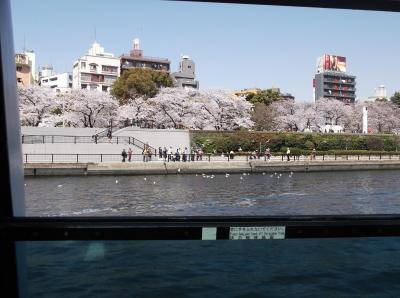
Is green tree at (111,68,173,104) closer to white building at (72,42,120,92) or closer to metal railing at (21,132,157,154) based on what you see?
metal railing at (21,132,157,154)

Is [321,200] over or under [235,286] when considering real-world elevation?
under

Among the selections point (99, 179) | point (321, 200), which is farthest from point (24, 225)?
point (99, 179)

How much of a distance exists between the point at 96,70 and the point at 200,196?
145 ft

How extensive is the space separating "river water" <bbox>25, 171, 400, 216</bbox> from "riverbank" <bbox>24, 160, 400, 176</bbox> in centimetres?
135

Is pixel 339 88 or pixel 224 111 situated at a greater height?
pixel 339 88

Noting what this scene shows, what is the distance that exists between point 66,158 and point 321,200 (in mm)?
16120

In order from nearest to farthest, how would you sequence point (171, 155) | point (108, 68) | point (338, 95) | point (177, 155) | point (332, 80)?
point (177, 155), point (171, 155), point (108, 68), point (338, 95), point (332, 80)

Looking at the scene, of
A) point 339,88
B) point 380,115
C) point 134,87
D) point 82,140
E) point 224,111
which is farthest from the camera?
point 339,88

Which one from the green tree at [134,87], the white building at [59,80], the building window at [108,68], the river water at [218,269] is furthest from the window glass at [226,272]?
the white building at [59,80]

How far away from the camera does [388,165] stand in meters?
32.2

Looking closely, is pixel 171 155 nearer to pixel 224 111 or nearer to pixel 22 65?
pixel 224 111

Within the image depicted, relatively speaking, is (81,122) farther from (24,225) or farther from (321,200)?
(24,225)

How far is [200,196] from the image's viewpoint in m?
17.8

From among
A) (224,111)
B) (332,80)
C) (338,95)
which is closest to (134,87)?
(224,111)
